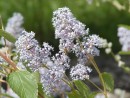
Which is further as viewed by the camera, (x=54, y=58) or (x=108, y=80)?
(x=108, y=80)

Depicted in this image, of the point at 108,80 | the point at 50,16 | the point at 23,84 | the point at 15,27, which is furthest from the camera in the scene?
the point at 50,16

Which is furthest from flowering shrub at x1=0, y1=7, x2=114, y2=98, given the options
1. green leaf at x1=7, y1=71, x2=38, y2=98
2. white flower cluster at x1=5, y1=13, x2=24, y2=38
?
white flower cluster at x1=5, y1=13, x2=24, y2=38

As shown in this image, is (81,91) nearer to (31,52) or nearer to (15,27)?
(31,52)

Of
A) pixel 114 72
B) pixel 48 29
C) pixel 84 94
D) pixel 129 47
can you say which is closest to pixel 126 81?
pixel 114 72

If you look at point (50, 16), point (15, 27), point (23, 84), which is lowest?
point (23, 84)

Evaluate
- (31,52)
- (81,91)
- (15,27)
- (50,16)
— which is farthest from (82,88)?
(50,16)

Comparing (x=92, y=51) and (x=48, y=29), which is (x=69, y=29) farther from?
(x=48, y=29)

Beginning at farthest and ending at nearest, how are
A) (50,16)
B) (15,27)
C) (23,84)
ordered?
(50,16), (15,27), (23,84)

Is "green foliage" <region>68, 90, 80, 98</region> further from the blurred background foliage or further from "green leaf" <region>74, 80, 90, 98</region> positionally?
the blurred background foliage
